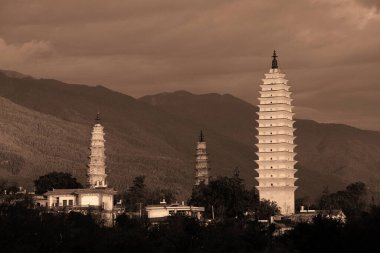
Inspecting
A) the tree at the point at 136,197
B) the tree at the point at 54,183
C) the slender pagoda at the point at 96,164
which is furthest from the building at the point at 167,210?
the tree at the point at 54,183

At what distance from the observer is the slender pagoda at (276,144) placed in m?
153

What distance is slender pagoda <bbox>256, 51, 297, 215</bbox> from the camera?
502 feet

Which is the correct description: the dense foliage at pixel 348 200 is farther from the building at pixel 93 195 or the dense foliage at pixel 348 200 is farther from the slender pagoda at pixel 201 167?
the building at pixel 93 195

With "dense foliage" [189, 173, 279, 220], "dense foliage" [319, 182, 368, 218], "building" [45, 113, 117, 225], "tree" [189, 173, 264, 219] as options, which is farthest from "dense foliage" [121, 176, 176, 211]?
"dense foliage" [319, 182, 368, 218]

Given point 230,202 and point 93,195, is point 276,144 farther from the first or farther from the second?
point 93,195

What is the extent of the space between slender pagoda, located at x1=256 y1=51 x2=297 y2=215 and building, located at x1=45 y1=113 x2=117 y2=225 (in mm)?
22649

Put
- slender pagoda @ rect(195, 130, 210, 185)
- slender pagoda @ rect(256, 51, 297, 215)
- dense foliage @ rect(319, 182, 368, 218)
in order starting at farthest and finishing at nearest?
slender pagoda @ rect(195, 130, 210, 185) → dense foliage @ rect(319, 182, 368, 218) → slender pagoda @ rect(256, 51, 297, 215)

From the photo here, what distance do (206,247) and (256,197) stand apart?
210ft

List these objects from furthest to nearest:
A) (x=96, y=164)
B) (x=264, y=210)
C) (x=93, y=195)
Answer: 1. (x=96, y=164)
2. (x=93, y=195)
3. (x=264, y=210)

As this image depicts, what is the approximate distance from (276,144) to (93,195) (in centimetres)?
2919

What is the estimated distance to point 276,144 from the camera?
155 m

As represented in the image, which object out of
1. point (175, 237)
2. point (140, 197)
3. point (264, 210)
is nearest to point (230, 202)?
point (264, 210)

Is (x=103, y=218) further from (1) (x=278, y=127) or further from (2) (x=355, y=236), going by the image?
(2) (x=355, y=236)

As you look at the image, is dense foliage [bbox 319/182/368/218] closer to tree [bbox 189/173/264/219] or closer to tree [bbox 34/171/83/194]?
tree [bbox 189/173/264/219]
